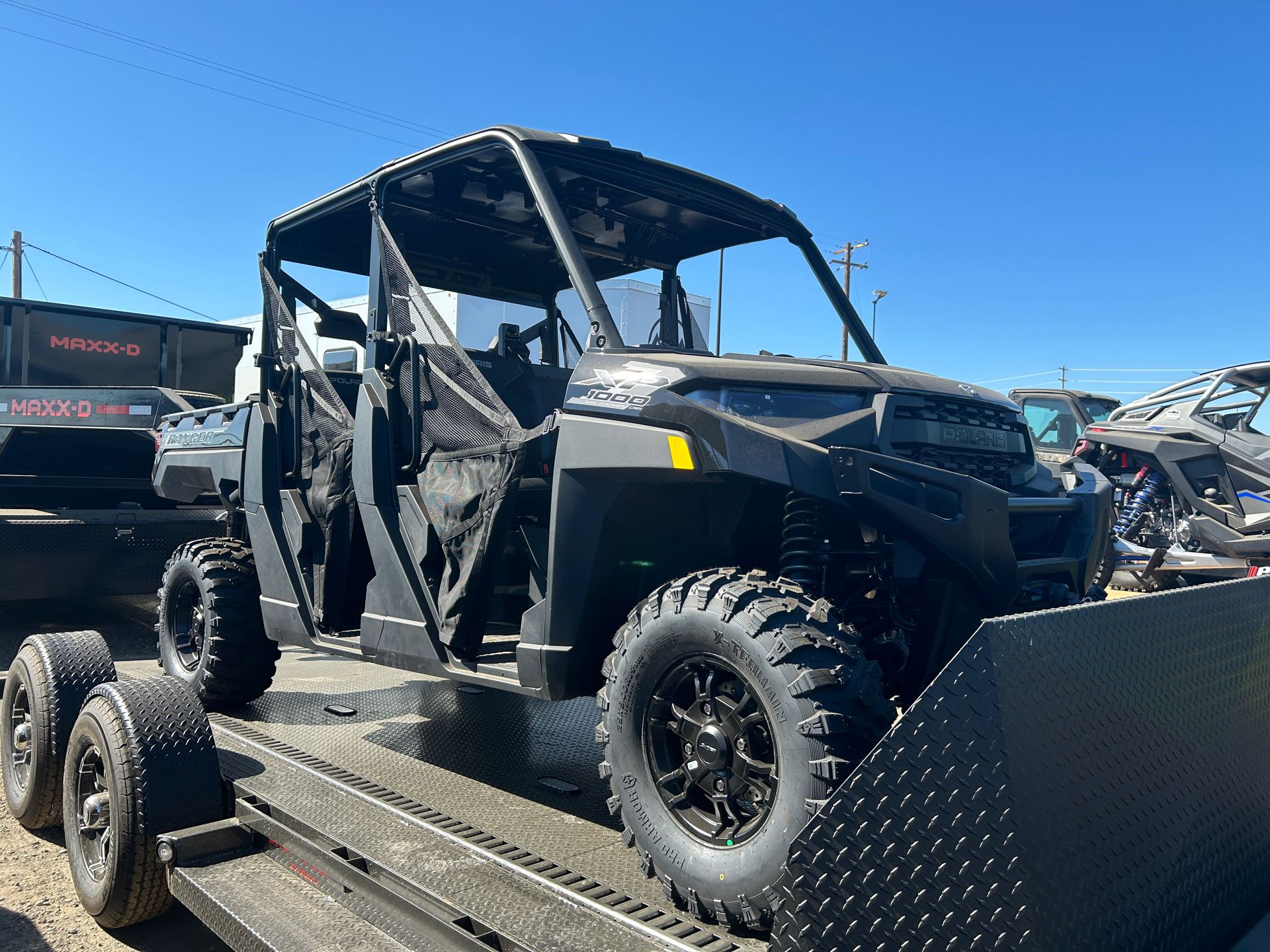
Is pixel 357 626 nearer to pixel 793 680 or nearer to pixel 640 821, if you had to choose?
pixel 640 821

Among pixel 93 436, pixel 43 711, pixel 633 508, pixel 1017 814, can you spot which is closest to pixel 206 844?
pixel 43 711

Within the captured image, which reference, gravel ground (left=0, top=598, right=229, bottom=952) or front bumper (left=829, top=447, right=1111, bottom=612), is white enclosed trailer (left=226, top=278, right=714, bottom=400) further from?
gravel ground (left=0, top=598, right=229, bottom=952)

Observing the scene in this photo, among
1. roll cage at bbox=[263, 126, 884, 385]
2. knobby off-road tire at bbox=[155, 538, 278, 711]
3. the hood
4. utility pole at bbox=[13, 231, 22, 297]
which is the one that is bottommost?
knobby off-road tire at bbox=[155, 538, 278, 711]

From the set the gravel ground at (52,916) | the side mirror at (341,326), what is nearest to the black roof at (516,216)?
the side mirror at (341,326)

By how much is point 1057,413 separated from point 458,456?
11.5 m

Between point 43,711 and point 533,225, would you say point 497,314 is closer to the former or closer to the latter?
point 533,225

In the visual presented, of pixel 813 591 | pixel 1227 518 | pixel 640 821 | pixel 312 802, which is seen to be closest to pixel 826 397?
pixel 813 591

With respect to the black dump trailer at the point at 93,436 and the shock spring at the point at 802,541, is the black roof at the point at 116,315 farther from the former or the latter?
the shock spring at the point at 802,541

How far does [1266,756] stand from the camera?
2.84 m

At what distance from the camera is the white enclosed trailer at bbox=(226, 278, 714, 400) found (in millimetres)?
4609

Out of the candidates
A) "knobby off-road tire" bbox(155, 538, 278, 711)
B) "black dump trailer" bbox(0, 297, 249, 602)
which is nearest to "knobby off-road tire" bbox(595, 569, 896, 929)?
"knobby off-road tire" bbox(155, 538, 278, 711)

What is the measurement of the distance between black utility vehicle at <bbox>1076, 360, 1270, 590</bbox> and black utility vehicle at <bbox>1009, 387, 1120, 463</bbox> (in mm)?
860

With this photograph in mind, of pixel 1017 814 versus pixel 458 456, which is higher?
pixel 458 456

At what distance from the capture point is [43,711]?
12.7 ft
